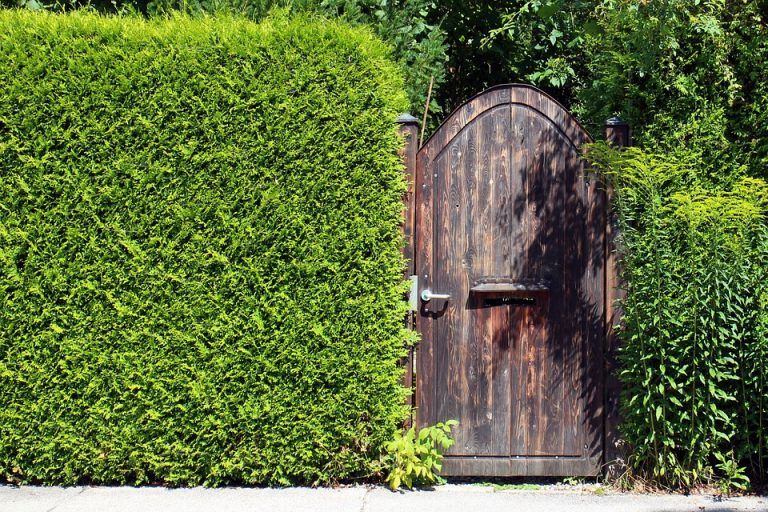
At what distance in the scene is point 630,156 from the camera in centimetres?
391

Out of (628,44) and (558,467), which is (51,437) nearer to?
(558,467)

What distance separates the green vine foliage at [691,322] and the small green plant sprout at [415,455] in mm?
1143

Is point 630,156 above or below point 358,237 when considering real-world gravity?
above

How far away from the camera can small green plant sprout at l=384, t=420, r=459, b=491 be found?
3.90 meters

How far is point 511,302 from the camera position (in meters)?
4.15

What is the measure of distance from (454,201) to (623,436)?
5.93 ft

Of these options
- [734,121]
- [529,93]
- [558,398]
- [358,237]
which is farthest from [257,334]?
[734,121]

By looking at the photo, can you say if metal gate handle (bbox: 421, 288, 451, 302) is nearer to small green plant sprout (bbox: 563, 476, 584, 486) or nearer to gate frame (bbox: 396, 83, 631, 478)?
gate frame (bbox: 396, 83, 631, 478)

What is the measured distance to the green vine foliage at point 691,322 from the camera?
143 inches

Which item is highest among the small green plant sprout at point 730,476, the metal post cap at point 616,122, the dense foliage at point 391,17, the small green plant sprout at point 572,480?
the dense foliage at point 391,17

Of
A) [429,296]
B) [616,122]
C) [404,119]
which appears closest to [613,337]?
[429,296]

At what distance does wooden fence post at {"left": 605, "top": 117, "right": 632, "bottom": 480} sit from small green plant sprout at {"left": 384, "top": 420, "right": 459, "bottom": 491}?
3.24 feet

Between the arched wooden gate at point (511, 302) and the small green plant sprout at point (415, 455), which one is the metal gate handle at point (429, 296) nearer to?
the arched wooden gate at point (511, 302)

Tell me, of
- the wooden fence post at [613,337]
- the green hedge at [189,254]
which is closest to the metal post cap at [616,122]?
the wooden fence post at [613,337]
